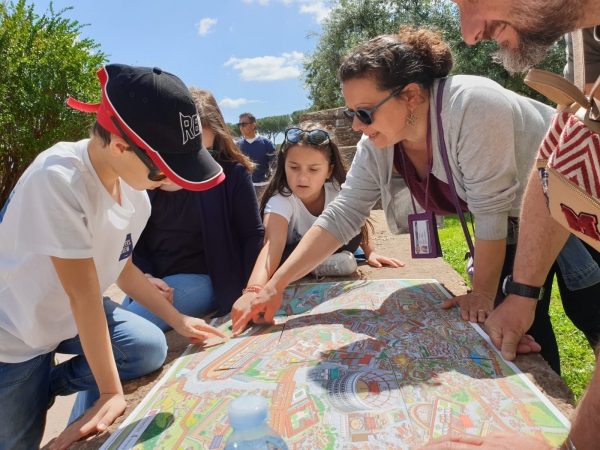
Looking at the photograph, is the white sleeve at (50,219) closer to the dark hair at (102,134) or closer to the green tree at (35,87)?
the dark hair at (102,134)

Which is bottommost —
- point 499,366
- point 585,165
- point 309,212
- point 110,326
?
point 499,366

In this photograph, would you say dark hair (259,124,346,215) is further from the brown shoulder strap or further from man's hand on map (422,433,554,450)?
man's hand on map (422,433,554,450)

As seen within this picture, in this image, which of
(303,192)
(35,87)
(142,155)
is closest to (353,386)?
(142,155)

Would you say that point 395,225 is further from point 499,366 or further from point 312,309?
point 499,366

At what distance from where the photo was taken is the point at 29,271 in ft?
4.75

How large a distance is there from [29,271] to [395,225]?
5.37ft

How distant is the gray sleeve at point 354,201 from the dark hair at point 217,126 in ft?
2.36

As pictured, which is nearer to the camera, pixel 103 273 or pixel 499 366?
pixel 499 366

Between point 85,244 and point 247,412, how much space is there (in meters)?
0.77

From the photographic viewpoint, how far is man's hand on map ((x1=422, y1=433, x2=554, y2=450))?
876 millimetres

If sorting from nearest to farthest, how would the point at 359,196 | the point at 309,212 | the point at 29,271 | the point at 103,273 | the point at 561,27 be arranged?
the point at 561,27, the point at 29,271, the point at 103,273, the point at 359,196, the point at 309,212

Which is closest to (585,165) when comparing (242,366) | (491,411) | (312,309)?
(491,411)

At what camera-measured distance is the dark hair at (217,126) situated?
2510 millimetres

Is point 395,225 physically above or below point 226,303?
above
